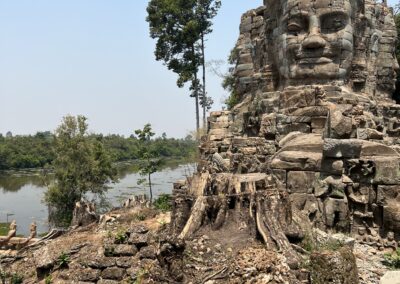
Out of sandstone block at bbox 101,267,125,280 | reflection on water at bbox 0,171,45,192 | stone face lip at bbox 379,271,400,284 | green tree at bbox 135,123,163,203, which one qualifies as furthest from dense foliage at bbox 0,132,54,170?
stone face lip at bbox 379,271,400,284

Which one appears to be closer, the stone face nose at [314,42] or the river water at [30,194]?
the stone face nose at [314,42]

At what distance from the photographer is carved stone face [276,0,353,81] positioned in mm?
10891

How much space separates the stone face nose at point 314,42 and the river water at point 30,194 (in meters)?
11.8

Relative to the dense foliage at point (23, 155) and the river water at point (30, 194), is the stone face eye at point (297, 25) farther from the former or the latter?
the dense foliage at point (23, 155)

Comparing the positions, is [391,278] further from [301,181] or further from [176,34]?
[176,34]

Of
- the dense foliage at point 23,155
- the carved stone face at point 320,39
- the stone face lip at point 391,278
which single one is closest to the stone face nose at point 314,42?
the carved stone face at point 320,39

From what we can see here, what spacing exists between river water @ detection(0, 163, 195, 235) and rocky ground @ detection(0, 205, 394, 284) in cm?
1418

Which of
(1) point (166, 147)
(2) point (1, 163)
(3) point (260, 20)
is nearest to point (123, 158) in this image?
(1) point (166, 147)

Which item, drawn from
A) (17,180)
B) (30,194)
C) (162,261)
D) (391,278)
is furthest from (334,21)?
(17,180)

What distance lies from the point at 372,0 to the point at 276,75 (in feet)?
11.8

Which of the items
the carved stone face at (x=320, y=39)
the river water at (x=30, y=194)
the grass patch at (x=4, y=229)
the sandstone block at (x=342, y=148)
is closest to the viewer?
the sandstone block at (x=342, y=148)

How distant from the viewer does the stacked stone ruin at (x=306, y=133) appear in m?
6.32

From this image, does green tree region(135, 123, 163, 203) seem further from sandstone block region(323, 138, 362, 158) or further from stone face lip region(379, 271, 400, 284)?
stone face lip region(379, 271, 400, 284)

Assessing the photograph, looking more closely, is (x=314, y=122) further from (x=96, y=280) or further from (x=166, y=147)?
(x=166, y=147)
